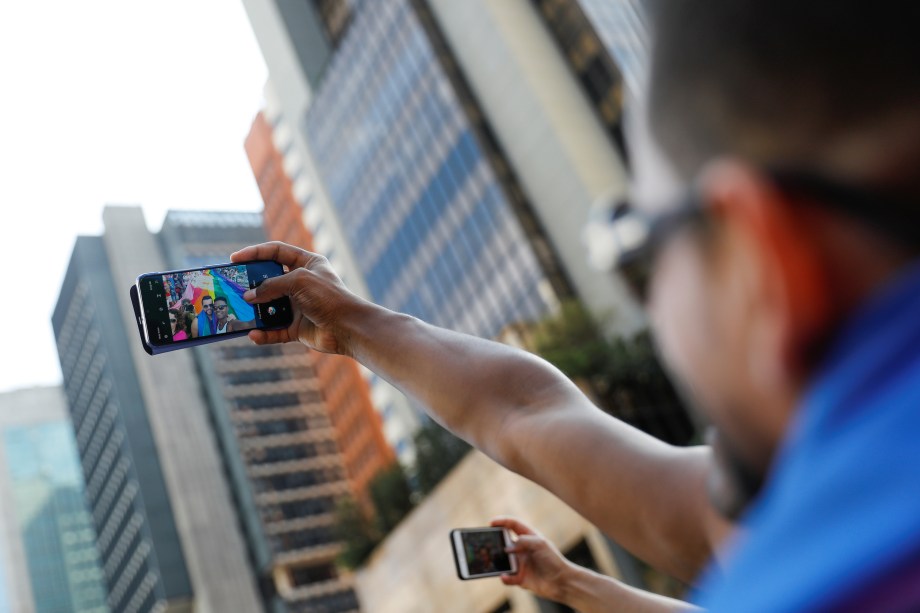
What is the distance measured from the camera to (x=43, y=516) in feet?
448

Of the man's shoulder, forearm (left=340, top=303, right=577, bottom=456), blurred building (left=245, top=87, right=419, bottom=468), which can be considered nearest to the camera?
the man's shoulder

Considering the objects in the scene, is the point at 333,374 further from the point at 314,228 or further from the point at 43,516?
the point at 43,516

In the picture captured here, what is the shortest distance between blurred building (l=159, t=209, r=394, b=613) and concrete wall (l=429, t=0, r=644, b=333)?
4006 cm

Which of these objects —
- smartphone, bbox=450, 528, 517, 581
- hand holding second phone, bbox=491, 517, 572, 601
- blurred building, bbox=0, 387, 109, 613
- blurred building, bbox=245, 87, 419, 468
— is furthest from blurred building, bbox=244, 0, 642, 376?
blurred building, bbox=0, 387, 109, 613

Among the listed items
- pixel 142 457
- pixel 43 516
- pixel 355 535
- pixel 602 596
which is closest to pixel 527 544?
pixel 602 596

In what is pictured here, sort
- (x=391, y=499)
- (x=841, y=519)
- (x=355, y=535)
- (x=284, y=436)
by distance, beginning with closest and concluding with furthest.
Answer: (x=841, y=519), (x=391, y=499), (x=355, y=535), (x=284, y=436)

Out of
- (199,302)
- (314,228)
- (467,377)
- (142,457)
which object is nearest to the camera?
(467,377)

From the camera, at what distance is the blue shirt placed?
2.06 ft

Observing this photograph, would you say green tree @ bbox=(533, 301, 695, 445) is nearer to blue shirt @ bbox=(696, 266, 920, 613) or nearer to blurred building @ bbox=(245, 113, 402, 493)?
blue shirt @ bbox=(696, 266, 920, 613)

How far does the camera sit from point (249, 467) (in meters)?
98.7

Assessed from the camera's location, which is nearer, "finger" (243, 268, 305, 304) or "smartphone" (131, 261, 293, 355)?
"finger" (243, 268, 305, 304)

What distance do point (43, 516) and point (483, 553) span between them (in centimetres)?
14688

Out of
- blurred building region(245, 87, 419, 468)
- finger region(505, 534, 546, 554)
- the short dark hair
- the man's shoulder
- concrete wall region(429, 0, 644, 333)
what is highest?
blurred building region(245, 87, 419, 468)

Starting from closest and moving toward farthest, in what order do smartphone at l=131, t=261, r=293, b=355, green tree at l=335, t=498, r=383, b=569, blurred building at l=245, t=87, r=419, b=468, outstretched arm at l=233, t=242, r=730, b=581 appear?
outstretched arm at l=233, t=242, r=730, b=581 < smartphone at l=131, t=261, r=293, b=355 < green tree at l=335, t=498, r=383, b=569 < blurred building at l=245, t=87, r=419, b=468
